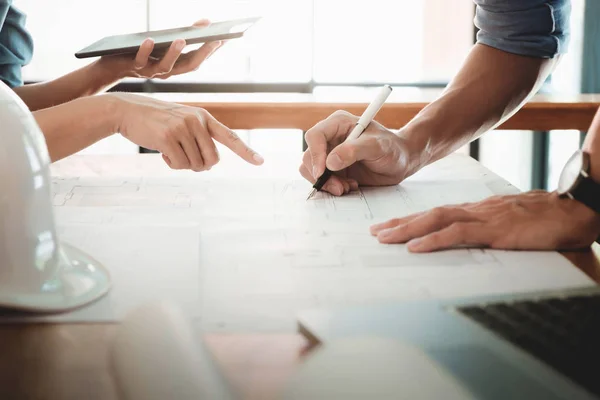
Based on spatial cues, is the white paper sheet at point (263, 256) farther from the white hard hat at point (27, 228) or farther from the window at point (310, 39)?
the window at point (310, 39)

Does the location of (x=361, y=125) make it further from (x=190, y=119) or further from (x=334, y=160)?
(x=190, y=119)

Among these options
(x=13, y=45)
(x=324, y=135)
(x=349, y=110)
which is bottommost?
(x=349, y=110)

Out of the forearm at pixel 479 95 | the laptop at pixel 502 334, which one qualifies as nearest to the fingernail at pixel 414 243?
the laptop at pixel 502 334

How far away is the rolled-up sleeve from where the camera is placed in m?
1.26

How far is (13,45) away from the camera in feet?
5.05

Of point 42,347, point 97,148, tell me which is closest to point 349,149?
point 42,347

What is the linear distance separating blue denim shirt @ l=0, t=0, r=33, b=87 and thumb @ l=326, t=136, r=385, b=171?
86cm

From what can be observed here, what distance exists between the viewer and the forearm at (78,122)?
3.52 ft

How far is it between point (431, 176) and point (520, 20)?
0.33 meters

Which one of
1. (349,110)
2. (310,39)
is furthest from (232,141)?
(310,39)

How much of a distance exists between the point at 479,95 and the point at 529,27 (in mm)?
149

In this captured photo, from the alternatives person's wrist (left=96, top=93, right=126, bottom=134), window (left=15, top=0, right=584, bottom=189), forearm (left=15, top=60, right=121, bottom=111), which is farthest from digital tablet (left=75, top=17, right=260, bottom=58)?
window (left=15, top=0, right=584, bottom=189)

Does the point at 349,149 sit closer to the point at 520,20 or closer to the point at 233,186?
the point at 233,186

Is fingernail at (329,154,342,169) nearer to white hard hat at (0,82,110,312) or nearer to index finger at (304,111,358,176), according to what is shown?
index finger at (304,111,358,176)
